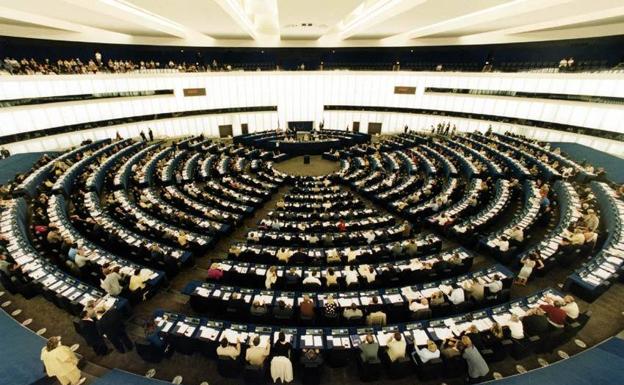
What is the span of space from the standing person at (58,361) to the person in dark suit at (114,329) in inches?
52.6

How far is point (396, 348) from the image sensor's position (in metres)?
7.45

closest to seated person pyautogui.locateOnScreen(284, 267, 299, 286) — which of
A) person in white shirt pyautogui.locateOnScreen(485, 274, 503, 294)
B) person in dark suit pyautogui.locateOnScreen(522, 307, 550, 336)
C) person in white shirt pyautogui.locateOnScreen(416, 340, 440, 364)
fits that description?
person in white shirt pyautogui.locateOnScreen(416, 340, 440, 364)

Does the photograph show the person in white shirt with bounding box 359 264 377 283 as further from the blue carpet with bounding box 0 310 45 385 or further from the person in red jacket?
the blue carpet with bounding box 0 310 45 385

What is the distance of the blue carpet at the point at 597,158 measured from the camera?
1914 cm

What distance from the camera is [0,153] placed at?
22938 millimetres

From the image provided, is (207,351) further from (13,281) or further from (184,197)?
(184,197)

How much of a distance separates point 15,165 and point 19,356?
64.6 feet

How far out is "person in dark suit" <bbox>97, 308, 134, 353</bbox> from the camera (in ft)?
26.4

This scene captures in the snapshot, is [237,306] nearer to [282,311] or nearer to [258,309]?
[258,309]

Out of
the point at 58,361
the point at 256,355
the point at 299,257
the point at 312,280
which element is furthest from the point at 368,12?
the point at 58,361

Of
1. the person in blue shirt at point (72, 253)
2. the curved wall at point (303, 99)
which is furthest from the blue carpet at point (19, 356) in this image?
the curved wall at point (303, 99)

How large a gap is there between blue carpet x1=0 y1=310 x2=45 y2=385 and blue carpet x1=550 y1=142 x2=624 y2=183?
27.8m

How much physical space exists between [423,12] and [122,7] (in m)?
18.0

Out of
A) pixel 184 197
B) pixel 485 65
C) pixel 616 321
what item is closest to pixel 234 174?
pixel 184 197
